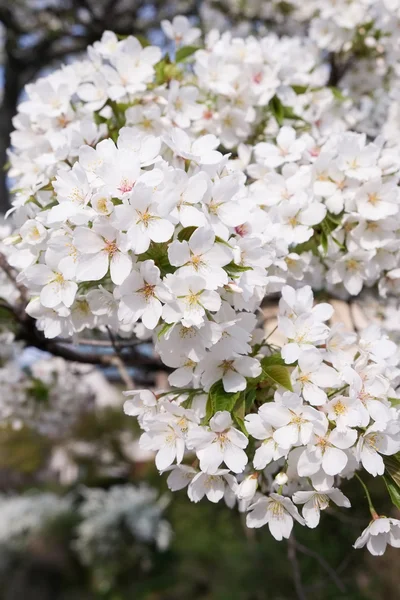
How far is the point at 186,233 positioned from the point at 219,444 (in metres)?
0.42

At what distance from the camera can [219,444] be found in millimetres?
1050

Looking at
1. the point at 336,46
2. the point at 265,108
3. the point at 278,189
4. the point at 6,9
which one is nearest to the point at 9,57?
the point at 6,9

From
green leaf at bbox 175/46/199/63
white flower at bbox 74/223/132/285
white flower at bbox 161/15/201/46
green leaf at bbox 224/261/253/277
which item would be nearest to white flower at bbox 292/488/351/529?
→ green leaf at bbox 224/261/253/277

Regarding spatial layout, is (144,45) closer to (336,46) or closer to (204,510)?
(336,46)

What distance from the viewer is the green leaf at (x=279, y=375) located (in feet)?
3.50

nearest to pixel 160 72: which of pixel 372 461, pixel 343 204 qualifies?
pixel 343 204

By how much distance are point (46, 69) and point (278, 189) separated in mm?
6102

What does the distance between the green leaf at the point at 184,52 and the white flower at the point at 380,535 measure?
1505mm

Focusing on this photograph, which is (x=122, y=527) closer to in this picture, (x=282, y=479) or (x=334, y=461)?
(x=282, y=479)

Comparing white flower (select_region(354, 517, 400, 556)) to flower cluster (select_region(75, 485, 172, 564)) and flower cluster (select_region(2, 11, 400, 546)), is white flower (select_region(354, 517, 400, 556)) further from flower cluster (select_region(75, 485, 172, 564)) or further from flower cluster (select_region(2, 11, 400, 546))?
flower cluster (select_region(75, 485, 172, 564))

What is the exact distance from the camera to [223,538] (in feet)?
20.4

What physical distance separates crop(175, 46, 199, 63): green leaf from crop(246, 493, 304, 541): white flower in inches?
55.8

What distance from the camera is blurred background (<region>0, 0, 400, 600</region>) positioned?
2775mm

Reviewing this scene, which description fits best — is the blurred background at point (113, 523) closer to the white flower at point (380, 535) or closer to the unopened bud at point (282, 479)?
the unopened bud at point (282, 479)
